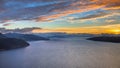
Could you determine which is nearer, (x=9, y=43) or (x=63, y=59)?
(x=63, y=59)

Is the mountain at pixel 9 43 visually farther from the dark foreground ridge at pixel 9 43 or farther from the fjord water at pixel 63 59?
the fjord water at pixel 63 59

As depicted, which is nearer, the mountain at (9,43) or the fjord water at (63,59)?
the fjord water at (63,59)

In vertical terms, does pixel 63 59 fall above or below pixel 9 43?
below

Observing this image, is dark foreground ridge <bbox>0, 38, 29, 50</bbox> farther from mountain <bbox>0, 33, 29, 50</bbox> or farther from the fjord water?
the fjord water

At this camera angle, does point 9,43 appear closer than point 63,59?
No

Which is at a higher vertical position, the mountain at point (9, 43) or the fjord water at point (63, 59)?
the mountain at point (9, 43)

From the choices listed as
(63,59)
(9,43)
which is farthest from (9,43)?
(63,59)

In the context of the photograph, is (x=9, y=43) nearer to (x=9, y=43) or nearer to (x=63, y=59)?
(x=9, y=43)

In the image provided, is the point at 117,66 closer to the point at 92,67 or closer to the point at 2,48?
the point at 92,67

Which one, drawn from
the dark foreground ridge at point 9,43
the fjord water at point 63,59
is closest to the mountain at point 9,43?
the dark foreground ridge at point 9,43

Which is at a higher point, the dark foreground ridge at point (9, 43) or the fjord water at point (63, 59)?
the dark foreground ridge at point (9, 43)

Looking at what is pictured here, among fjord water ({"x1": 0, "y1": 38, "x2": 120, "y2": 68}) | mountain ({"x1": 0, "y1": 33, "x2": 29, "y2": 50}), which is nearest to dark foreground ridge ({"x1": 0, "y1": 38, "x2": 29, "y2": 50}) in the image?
mountain ({"x1": 0, "y1": 33, "x2": 29, "y2": 50})
